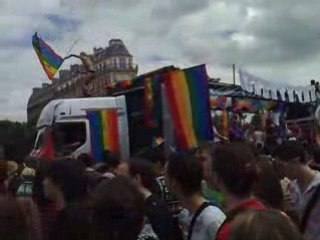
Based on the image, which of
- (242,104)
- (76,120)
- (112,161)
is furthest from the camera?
(242,104)

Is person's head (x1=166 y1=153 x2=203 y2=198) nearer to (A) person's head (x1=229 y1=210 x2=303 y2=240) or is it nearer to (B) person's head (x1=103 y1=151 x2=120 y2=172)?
(A) person's head (x1=229 y1=210 x2=303 y2=240)

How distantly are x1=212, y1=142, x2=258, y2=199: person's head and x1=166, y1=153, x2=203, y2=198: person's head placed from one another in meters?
0.36

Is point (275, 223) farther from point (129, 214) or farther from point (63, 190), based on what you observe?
point (63, 190)

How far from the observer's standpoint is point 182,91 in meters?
7.06

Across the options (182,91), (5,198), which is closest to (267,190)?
(5,198)

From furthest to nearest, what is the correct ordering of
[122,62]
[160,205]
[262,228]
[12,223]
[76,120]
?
[122,62] < [76,120] < [160,205] < [12,223] < [262,228]

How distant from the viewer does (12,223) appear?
2.70 m

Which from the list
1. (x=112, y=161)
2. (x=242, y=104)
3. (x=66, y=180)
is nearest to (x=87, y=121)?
(x=242, y=104)

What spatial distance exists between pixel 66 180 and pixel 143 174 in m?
1.23

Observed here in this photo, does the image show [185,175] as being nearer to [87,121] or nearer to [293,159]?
[293,159]

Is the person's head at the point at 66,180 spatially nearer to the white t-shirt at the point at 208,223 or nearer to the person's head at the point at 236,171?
the white t-shirt at the point at 208,223

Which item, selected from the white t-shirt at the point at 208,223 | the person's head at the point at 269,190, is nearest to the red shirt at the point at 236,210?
the white t-shirt at the point at 208,223

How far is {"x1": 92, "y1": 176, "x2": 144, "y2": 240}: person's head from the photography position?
3.36 m

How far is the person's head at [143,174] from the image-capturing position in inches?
209
